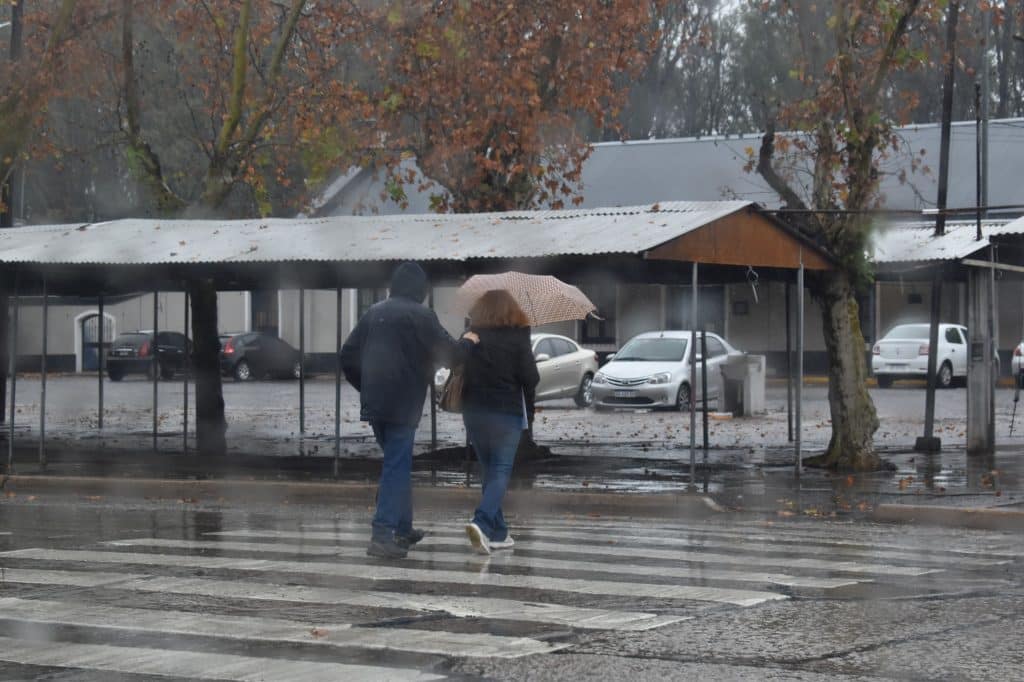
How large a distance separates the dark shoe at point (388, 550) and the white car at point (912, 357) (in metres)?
30.3

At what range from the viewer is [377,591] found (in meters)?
8.87

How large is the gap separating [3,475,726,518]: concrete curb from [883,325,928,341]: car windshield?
2543 cm

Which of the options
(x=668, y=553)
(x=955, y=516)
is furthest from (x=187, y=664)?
(x=955, y=516)

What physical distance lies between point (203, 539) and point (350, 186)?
36452mm

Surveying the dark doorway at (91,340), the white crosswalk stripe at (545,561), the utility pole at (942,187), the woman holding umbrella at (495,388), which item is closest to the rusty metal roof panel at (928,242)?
the utility pole at (942,187)

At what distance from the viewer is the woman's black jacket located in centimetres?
1070

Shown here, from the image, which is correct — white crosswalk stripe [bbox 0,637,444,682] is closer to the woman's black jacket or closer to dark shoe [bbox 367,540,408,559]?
dark shoe [bbox 367,540,408,559]

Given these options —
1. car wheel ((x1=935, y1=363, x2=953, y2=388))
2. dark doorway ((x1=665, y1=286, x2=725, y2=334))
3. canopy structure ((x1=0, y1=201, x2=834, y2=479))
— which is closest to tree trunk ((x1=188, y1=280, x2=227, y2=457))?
canopy structure ((x1=0, y1=201, x2=834, y2=479))

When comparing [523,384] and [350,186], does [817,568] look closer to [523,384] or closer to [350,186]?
[523,384]

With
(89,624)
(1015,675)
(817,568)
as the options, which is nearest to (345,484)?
(817,568)

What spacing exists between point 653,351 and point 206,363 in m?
10.9

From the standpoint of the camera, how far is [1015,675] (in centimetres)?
655

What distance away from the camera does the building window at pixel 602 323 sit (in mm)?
46781

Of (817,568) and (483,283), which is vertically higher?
(483,283)
